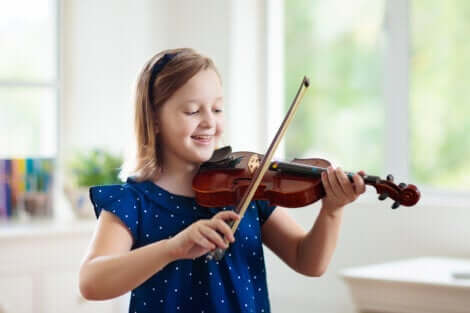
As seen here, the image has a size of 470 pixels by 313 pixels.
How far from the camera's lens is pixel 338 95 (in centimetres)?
302

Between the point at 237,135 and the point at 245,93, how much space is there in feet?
0.58

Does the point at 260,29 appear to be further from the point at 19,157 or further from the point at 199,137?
the point at 199,137

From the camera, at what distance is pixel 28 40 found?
10.1 feet

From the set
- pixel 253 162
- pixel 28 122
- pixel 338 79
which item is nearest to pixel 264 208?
pixel 253 162

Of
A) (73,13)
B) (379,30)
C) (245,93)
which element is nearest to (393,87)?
(379,30)

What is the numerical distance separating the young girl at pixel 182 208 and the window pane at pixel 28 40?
5.96ft

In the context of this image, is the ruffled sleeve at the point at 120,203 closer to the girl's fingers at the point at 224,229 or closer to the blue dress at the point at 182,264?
the blue dress at the point at 182,264

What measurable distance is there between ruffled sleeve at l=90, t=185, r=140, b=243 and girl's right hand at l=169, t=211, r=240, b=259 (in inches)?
9.3

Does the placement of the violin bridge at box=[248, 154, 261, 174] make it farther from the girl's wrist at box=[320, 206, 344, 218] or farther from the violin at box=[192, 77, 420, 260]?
the girl's wrist at box=[320, 206, 344, 218]

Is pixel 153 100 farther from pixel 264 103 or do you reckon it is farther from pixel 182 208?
pixel 264 103

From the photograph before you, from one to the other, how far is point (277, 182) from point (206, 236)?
0.32m

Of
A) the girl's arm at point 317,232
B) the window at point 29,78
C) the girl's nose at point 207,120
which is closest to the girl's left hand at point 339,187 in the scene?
the girl's arm at point 317,232

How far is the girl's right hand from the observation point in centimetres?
105

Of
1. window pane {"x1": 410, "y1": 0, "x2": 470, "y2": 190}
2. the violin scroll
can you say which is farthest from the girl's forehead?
window pane {"x1": 410, "y1": 0, "x2": 470, "y2": 190}
